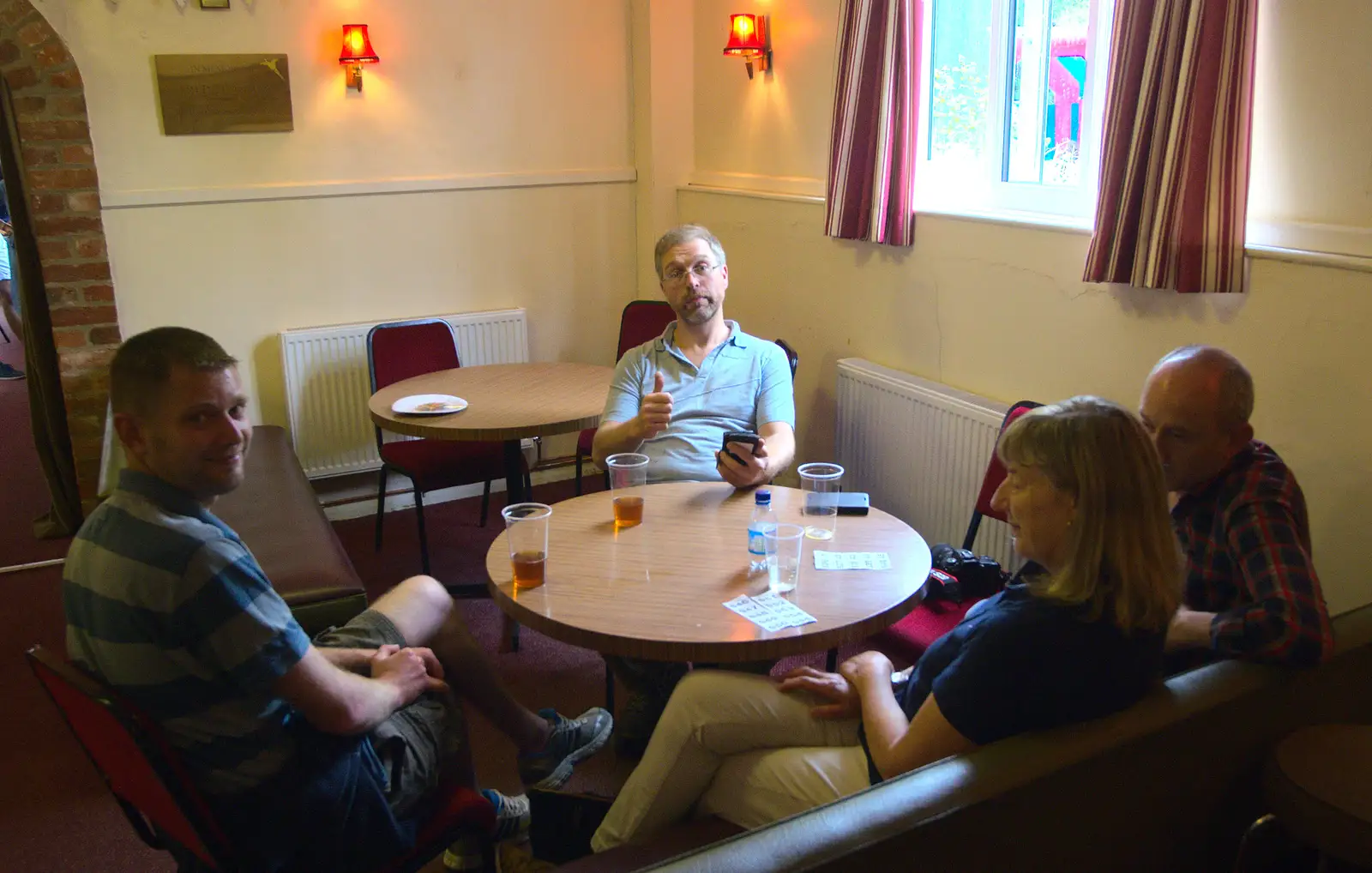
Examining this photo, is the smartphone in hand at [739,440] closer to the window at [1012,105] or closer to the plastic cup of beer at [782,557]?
the plastic cup of beer at [782,557]

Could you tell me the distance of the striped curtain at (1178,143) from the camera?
2.39 metres

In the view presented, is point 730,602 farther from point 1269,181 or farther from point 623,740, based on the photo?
point 1269,181

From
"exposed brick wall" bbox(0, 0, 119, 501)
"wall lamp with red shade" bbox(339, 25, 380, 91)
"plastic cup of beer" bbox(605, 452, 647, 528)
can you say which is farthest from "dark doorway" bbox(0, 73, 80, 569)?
"plastic cup of beer" bbox(605, 452, 647, 528)

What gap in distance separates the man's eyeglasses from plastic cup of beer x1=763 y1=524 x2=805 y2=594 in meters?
1.17

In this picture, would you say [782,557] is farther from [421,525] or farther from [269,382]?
[269,382]

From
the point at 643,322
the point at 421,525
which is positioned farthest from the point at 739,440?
the point at 643,322

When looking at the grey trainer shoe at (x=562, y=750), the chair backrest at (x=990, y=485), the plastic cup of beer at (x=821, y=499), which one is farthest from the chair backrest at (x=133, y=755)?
the chair backrest at (x=990, y=485)

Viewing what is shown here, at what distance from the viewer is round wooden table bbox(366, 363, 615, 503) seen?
10.8 feet

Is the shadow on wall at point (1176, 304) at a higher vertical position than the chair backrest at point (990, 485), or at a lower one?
higher

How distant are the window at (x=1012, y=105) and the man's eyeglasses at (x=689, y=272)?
3.01 ft

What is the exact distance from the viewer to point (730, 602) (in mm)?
1973

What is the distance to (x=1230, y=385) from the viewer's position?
→ 1821mm

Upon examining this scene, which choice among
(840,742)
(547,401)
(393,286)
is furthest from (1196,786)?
(393,286)

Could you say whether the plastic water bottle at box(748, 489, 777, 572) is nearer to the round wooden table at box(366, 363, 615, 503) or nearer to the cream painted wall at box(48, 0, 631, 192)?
the round wooden table at box(366, 363, 615, 503)
